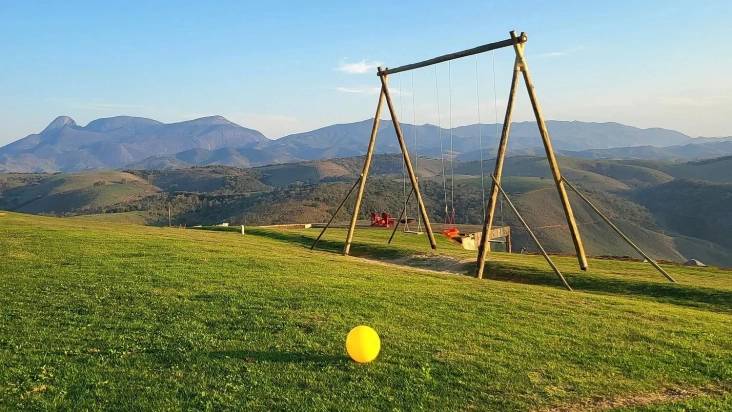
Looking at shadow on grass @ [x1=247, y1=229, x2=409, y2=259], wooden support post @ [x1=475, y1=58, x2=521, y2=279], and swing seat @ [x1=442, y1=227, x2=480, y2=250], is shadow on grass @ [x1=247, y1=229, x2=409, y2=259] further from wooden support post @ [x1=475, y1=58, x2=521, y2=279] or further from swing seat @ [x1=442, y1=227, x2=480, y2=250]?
wooden support post @ [x1=475, y1=58, x2=521, y2=279]

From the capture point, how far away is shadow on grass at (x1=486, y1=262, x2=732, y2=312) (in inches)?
778

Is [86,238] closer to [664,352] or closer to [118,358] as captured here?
[118,358]

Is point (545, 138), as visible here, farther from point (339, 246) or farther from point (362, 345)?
point (362, 345)

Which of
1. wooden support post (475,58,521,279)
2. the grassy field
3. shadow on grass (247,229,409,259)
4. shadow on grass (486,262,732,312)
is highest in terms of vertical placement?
wooden support post (475,58,521,279)

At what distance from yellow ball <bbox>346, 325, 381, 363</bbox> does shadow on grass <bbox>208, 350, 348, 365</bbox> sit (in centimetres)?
32

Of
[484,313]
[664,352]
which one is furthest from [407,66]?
[664,352]

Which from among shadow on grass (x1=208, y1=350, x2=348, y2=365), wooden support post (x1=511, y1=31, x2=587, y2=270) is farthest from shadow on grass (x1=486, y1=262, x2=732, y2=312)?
shadow on grass (x1=208, y1=350, x2=348, y2=365)

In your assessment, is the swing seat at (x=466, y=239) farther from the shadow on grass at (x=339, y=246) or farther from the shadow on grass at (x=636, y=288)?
the shadow on grass at (x=636, y=288)

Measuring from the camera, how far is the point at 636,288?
21.6m

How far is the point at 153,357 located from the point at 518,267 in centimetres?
1981

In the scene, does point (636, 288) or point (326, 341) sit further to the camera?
point (636, 288)

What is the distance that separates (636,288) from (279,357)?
16578mm

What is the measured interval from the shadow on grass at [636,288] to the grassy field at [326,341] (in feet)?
0.57

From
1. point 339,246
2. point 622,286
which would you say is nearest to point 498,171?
point 622,286
